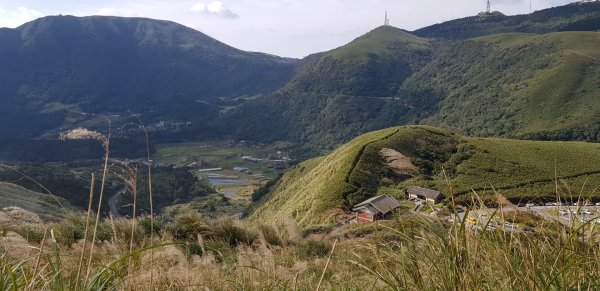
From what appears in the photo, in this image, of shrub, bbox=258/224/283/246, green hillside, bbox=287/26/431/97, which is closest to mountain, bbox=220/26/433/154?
green hillside, bbox=287/26/431/97

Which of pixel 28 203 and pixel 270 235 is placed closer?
pixel 270 235

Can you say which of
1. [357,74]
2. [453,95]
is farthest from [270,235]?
[357,74]

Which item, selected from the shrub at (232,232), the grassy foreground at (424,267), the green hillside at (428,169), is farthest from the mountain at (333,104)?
the grassy foreground at (424,267)

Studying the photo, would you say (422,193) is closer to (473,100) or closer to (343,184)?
(343,184)

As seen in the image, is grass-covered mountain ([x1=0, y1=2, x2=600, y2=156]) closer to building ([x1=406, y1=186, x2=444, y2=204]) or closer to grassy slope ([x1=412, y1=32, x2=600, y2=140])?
grassy slope ([x1=412, y1=32, x2=600, y2=140])

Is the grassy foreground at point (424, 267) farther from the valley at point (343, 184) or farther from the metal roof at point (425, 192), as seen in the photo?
the metal roof at point (425, 192)
